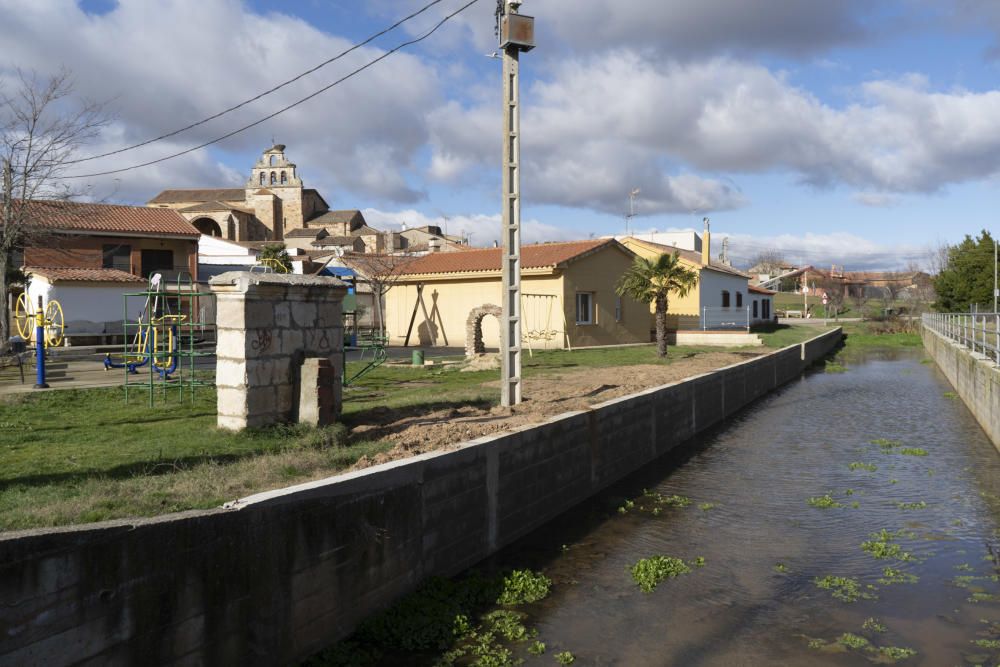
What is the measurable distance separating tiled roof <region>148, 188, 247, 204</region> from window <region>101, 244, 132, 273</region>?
56.4 m

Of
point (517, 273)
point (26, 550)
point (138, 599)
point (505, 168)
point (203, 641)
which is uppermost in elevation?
point (505, 168)

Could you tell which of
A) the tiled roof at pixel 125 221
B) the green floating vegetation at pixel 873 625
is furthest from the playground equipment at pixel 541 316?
the green floating vegetation at pixel 873 625

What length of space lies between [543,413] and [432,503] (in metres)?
4.15

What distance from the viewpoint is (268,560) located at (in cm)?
530

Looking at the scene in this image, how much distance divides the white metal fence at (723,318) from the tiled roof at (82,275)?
26.8 m

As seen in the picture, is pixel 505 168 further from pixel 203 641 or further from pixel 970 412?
pixel 970 412

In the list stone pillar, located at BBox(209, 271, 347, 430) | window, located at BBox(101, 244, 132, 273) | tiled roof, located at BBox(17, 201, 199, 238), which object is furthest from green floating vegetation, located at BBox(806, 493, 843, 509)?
window, located at BBox(101, 244, 132, 273)

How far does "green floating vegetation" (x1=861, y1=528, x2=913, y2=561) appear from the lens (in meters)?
8.41

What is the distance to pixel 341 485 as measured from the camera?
19.8 ft

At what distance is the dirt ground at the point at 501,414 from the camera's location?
29.0ft

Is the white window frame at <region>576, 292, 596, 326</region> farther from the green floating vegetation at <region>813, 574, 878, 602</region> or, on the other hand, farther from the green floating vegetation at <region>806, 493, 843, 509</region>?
the green floating vegetation at <region>813, 574, 878, 602</region>

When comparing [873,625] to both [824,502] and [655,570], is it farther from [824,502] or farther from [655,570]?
[824,502]

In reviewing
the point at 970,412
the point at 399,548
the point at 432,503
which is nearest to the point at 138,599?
the point at 399,548

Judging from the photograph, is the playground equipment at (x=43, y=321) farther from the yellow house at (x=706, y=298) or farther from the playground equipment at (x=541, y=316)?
the yellow house at (x=706, y=298)
